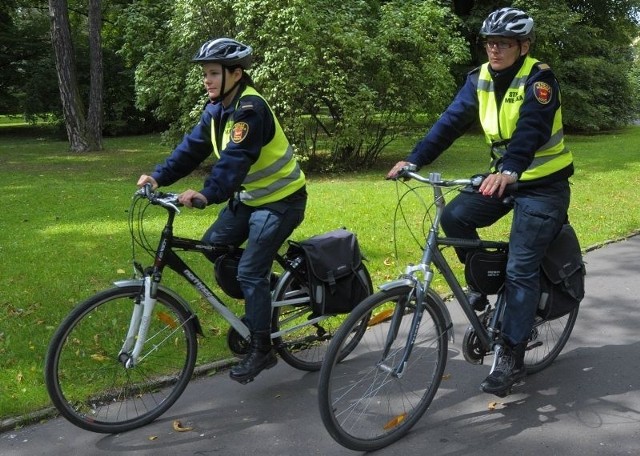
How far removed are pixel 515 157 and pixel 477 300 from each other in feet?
3.04

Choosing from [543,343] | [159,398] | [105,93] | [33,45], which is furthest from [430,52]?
[33,45]

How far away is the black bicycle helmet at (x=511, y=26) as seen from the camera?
3.48 metres

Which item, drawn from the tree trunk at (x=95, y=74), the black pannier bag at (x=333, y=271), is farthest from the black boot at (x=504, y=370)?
the tree trunk at (x=95, y=74)

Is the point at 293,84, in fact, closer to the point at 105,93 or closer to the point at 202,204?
the point at 202,204

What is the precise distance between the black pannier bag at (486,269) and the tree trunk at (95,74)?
17.0m

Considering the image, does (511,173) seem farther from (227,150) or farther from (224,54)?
(224,54)

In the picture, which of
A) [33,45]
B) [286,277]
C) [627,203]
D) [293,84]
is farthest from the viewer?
[33,45]

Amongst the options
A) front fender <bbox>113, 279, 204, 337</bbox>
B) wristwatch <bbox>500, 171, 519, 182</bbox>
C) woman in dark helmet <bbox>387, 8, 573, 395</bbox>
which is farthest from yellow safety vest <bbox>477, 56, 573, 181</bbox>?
front fender <bbox>113, 279, 204, 337</bbox>

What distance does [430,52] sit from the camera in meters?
14.0

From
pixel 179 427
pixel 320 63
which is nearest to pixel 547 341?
pixel 179 427

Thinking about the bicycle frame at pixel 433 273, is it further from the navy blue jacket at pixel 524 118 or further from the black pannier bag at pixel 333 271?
the black pannier bag at pixel 333 271

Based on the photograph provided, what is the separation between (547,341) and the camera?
4359 mm

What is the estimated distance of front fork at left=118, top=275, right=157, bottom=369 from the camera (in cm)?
353

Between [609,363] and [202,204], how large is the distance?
8.81 feet
